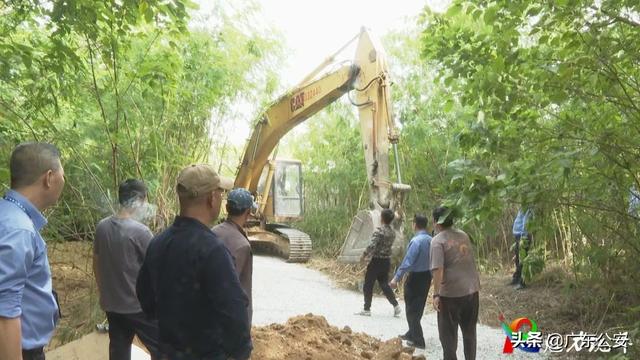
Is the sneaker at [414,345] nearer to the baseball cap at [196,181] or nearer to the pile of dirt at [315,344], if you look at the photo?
the pile of dirt at [315,344]

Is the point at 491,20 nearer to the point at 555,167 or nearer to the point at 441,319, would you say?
the point at 555,167

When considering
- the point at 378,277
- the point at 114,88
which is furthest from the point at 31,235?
the point at 378,277

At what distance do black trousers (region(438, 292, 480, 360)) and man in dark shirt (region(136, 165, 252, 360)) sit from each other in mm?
2634

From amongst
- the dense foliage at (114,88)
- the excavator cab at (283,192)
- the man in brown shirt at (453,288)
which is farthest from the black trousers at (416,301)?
the excavator cab at (283,192)

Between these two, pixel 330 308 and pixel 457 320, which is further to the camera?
pixel 330 308

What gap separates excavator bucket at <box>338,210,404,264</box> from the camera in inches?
304

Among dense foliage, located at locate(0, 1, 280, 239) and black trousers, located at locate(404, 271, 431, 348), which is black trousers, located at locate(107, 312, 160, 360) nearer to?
dense foliage, located at locate(0, 1, 280, 239)

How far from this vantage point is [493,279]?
8.77 m

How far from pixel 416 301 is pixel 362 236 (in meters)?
2.56

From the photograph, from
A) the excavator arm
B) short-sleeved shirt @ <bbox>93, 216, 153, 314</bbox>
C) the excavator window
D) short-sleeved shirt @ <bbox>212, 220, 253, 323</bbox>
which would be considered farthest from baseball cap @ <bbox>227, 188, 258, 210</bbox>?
the excavator window

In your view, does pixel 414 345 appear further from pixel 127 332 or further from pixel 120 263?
pixel 120 263

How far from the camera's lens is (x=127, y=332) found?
3525 millimetres

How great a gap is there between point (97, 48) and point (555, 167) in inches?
138

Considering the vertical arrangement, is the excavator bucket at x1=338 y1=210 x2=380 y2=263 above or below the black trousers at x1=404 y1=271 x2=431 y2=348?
above
